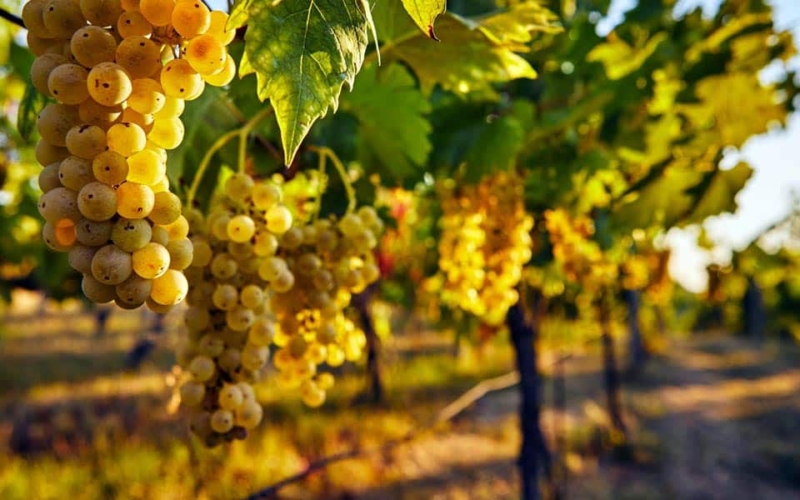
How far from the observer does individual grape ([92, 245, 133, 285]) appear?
1.51ft

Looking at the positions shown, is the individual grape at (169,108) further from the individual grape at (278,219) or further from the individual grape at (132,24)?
the individual grape at (278,219)

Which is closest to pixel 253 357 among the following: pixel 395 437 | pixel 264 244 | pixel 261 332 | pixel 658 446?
pixel 261 332

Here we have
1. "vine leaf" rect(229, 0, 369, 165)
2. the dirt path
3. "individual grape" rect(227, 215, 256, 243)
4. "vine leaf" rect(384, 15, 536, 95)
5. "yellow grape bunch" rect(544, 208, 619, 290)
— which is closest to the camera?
"vine leaf" rect(229, 0, 369, 165)

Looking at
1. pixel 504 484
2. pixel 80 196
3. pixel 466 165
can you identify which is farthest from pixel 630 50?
pixel 504 484

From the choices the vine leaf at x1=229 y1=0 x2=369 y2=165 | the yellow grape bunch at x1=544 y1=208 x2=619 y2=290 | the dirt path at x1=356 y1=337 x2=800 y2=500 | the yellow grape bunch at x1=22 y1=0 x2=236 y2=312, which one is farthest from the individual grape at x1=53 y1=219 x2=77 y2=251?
the dirt path at x1=356 y1=337 x2=800 y2=500

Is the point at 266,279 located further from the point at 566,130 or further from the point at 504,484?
the point at 504,484

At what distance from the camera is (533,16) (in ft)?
2.66

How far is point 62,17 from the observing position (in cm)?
50

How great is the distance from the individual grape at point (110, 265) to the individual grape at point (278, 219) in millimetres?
287

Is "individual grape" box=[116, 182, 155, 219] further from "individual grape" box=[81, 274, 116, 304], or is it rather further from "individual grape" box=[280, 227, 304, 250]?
"individual grape" box=[280, 227, 304, 250]

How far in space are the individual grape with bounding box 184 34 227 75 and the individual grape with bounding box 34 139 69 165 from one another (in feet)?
0.50

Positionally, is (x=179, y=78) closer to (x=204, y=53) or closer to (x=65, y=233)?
(x=204, y=53)

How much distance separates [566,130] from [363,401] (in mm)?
6432

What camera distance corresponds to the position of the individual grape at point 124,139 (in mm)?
488
